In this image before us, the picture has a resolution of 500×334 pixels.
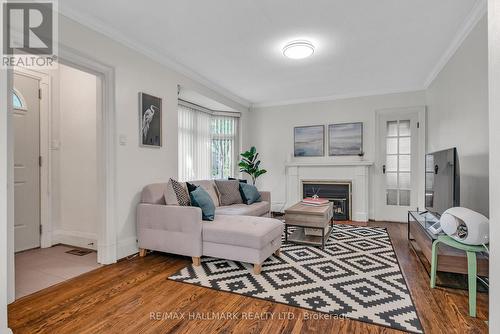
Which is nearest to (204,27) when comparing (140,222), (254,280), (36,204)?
(140,222)

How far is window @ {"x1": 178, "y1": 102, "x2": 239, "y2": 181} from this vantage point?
15.5 feet

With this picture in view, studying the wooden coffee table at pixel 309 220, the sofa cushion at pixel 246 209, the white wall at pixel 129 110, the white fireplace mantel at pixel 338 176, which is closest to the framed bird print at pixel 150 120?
the white wall at pixel 129 110

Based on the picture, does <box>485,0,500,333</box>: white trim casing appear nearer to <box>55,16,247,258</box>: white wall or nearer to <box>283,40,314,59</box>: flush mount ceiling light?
<box>283,40,314,59</box>: flush mount ceiling light

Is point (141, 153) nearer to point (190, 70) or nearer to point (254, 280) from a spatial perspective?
point (190, 70)

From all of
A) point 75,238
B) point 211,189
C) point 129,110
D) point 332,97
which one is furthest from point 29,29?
point 332,97

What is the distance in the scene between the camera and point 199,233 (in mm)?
2611

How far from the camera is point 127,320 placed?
1714 mm

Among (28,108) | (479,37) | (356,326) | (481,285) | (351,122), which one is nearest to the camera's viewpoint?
(356,326)

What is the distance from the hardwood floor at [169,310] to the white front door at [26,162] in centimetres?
136

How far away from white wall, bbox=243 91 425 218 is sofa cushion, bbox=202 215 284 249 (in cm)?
296

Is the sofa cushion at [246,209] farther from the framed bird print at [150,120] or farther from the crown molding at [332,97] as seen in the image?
the crown molding at [332,97]

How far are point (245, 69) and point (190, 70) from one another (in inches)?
31.9

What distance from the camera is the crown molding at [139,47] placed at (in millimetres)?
2380

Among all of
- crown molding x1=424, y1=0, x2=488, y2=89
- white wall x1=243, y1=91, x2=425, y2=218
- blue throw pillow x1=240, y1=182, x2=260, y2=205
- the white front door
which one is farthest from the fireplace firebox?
the white front door
